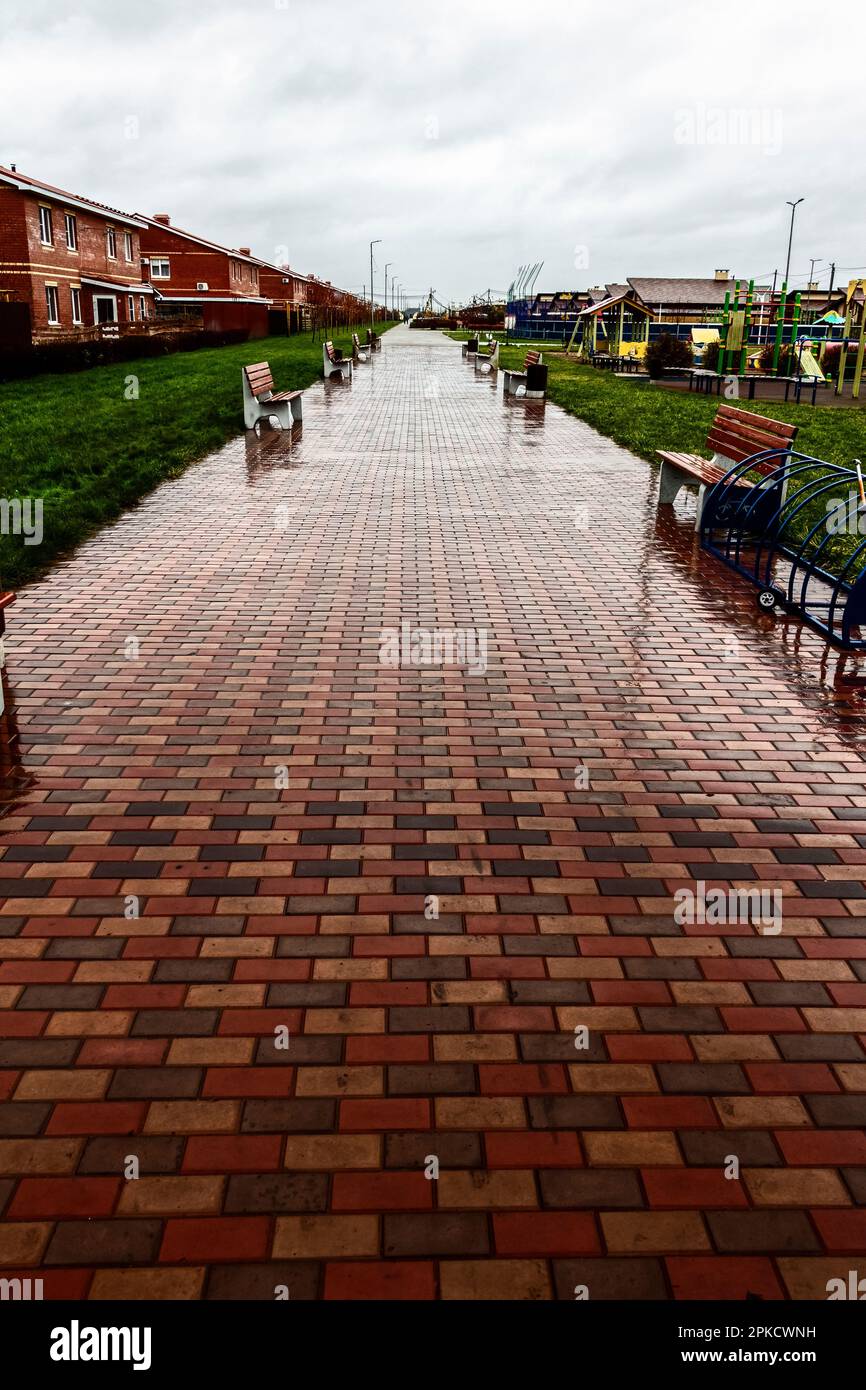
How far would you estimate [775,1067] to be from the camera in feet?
8.69

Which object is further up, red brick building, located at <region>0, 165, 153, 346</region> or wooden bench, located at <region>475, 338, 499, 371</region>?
red brick building, located at <region>0, 165, 153, 346</region>

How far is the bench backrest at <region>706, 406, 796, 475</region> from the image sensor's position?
7.51 meters

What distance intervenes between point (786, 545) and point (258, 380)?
844cm

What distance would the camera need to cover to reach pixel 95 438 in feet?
41.9

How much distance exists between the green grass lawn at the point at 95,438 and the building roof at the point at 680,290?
3866 centimetres

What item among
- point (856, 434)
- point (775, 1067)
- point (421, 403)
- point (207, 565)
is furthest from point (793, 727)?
point (421, 403)

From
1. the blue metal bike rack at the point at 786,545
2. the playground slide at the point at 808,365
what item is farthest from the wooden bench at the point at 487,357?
the blue metal bike rack at the point at 786,545

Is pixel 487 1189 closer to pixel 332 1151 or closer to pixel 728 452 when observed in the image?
pixel 332 1151

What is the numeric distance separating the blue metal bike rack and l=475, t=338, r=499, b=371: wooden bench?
68.8 ft

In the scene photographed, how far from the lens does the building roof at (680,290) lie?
184ft

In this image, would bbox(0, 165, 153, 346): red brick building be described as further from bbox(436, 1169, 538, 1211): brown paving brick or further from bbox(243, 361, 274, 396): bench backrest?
bbox(436, 1169, 538, 1211): brown paving brick

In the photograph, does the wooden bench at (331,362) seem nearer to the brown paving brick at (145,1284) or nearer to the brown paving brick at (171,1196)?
the brown paving brick at (171,1196)

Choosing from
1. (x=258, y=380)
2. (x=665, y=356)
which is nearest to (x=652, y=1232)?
(x=258, y=380)

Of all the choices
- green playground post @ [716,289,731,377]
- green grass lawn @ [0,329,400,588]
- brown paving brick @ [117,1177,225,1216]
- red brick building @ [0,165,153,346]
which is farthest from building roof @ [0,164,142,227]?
brown paving brick @ [117,1177,225,1216]
